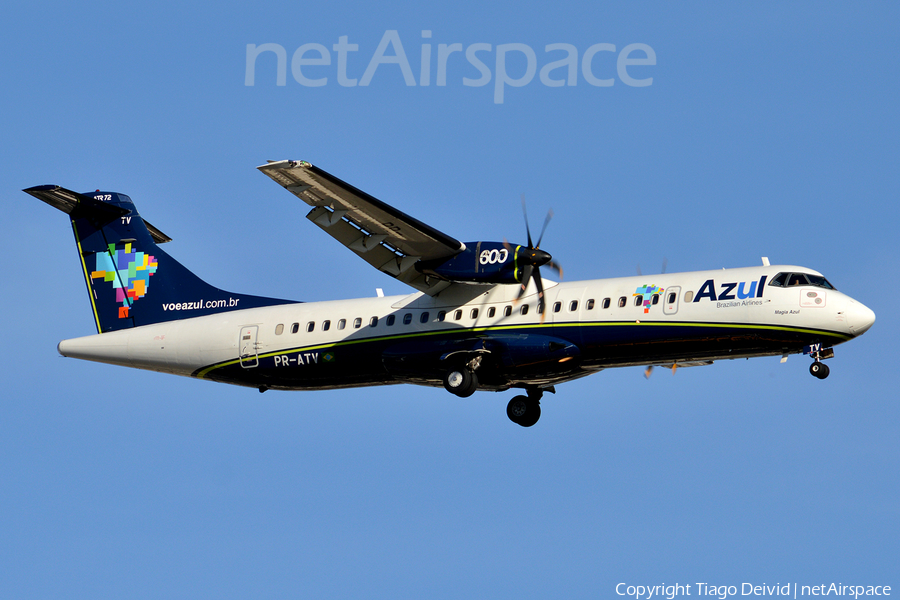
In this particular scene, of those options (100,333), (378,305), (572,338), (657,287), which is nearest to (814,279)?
(657,287)

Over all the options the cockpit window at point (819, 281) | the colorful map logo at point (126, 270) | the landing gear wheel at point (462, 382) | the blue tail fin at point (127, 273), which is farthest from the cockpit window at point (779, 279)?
the colorful map logo at point (126, 270)

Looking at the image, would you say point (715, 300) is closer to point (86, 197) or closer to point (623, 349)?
point (623, 349)

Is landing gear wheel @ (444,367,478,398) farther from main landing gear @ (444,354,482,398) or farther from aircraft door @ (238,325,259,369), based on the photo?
aircraft door @ (238,325,259,369)

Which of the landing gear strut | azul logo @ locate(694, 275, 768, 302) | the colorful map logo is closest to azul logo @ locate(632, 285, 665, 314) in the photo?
azul logo @ locate(694, 275, 768, 302)

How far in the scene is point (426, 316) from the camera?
78.4 feet

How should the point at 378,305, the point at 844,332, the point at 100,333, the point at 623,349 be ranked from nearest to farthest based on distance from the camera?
the point at 844,332
the point at 623,349
the point at 378,305
the point at 100,333

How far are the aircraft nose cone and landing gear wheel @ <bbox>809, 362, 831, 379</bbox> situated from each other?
2.86ft

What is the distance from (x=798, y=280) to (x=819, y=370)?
1.88 meters

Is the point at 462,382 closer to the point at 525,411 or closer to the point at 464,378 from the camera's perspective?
the point at 464,378

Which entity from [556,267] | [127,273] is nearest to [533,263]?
[556,267]

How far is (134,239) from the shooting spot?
89.9 feet

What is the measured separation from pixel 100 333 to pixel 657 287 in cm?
1410

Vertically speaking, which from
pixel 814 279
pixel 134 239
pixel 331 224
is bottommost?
pixel 814 279

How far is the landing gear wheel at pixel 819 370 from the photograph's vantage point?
20.5 metres
